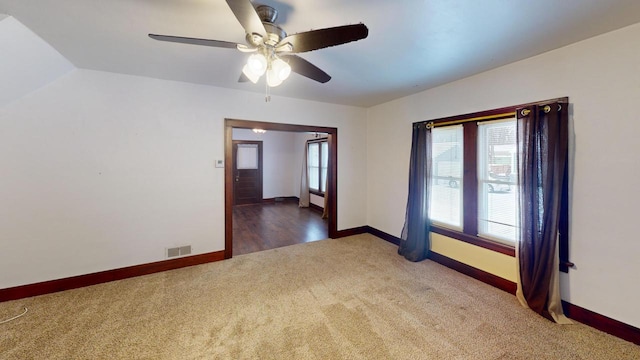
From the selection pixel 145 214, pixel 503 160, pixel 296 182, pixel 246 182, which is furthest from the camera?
pixel 296 182

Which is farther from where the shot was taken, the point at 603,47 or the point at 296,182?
the point at 296,182

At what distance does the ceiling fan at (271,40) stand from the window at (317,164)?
482 cm

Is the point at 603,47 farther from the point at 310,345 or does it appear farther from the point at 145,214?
the point at 145,214

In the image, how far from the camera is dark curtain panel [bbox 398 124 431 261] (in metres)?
3.44

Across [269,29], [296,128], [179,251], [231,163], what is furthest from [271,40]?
[179,251]

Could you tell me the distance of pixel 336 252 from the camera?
3.78 meters

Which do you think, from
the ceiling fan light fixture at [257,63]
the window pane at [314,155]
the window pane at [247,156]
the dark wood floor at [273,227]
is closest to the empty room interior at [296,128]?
the ceiling fan light fixture at [257,63]

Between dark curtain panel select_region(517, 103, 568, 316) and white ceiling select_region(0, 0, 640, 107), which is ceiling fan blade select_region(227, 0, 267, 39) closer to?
white ceiling select_region(0, 0, 640, 107)

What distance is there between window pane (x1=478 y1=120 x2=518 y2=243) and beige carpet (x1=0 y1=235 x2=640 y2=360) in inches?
28.0

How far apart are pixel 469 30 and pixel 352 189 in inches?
124

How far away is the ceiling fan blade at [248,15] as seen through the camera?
122cm

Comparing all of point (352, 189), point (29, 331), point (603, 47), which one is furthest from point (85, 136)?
point (603, 47)

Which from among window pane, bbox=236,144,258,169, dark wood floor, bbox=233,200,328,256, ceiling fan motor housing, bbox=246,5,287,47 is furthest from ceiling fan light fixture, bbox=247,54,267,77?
window pane, bbox=236,144,258,169

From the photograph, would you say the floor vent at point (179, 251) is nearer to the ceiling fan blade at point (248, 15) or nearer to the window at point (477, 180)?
the ceiling fan blade at point (248, 15)
